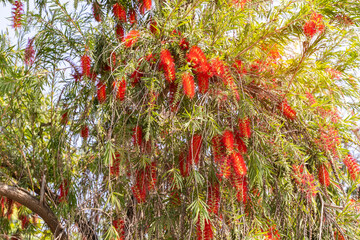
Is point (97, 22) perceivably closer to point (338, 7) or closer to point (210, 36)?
point (210, 36)

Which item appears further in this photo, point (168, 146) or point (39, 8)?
point (39, 8)

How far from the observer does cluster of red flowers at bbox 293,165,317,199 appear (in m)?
1.96

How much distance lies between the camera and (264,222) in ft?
6.93

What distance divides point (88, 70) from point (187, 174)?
76 cm

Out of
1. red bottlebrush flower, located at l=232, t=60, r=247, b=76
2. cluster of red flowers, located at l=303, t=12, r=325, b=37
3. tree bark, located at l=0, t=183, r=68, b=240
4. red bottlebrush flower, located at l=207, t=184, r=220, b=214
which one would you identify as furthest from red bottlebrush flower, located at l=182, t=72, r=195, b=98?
tree bark, located at l=0, t=183, r=68, b=240

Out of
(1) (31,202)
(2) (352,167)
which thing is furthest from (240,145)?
(1) (31,202)

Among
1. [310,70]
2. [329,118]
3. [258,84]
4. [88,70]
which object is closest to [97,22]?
[88,70]

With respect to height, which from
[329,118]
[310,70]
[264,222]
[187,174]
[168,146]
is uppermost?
[310,70]

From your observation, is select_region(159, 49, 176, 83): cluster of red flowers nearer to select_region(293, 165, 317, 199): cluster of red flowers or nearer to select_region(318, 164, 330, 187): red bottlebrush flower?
select_region(293, 165, 317, 199): cluster of red flowers

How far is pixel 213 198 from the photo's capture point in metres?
2.03

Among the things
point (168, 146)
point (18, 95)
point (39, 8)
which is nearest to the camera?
point (168, 146)

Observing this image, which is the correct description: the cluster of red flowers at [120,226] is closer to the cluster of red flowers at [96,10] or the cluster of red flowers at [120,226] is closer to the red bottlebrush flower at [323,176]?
the red bottlebrush flower at [323,176]

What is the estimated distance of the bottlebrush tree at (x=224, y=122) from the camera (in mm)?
1985

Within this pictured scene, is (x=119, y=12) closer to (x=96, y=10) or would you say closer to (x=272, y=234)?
(x=96, y=10)
